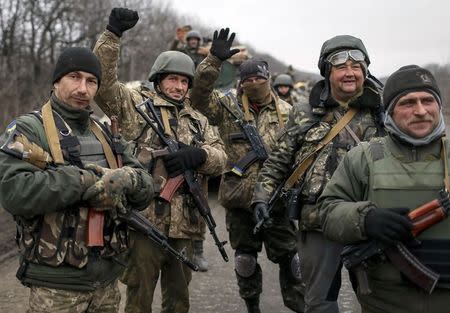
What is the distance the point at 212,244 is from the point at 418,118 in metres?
4.80

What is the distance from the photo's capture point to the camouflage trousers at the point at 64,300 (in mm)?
2664

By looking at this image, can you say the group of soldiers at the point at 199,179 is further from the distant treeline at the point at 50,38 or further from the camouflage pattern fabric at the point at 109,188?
the distant treeline at the point at 50,38

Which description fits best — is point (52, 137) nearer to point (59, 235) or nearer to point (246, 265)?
point (59, 235)

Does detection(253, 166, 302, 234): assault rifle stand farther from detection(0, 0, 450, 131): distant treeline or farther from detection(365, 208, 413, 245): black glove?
detection(0, 0, 450, 131): distant treeline

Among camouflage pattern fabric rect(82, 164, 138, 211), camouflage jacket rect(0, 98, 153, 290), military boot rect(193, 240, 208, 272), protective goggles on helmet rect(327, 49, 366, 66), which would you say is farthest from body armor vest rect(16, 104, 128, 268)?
military boot rect(193, 240, 208, 272)

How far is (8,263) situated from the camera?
5730 millimetres

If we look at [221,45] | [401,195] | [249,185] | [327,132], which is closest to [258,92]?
[221,45]

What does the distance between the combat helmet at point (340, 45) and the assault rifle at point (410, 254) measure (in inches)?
54.5

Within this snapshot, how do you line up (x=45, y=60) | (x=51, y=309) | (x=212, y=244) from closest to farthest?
(x=51, y=309), (x=212, y=244), (x=45, y=60)

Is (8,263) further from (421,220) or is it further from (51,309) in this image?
(421,220)

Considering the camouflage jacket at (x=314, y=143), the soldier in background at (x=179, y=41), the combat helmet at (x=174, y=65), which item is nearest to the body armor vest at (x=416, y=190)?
the camouflage jacket at (x=314, y=143)

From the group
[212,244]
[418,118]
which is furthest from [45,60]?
[418,118]

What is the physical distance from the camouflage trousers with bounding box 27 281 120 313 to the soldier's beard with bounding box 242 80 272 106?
230 cm

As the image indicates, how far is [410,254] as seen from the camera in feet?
7.79
